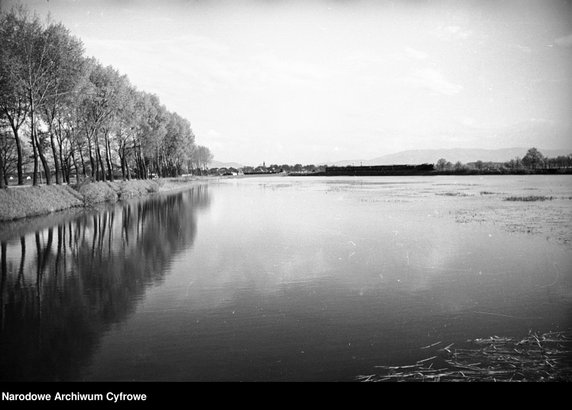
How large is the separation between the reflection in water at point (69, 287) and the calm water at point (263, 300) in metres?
0.06

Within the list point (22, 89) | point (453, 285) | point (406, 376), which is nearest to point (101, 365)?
point (406, 376)

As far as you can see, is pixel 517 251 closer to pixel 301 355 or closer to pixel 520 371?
pixel 520 371

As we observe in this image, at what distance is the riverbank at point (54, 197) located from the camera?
113 ft

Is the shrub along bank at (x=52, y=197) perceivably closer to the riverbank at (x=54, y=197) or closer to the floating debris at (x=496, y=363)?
the riverbank at (x=54, y=197)

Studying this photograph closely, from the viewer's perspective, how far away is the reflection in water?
341 inches

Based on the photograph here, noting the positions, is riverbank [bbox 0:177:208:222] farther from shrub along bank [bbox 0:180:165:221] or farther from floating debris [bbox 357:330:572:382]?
floating debris [bbox 357:330:572:382]

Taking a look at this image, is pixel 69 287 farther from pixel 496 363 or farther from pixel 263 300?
pixel 496 363

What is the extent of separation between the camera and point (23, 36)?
123 ft

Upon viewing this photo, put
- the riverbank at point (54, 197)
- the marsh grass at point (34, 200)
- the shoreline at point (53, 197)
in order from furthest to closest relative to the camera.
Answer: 1. the riverbank at point (54, 197)
2. the shoreline at point (53, 197)
3. the marsh grass at point (34, 200)

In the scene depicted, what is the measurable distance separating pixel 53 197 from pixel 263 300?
3705 centimetres

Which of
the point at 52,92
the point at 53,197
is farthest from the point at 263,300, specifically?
the point at 52,92

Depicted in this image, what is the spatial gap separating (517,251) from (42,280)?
810 inches

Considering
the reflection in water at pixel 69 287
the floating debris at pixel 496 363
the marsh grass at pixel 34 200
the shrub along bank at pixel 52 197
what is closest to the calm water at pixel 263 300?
the reflection in water at pixel 69 287
